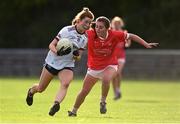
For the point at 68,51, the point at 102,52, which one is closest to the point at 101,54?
the point at 102,52

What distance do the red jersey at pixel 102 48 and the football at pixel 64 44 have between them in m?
0.52

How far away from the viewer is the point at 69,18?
39406 mm

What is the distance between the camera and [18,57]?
36.0 metres

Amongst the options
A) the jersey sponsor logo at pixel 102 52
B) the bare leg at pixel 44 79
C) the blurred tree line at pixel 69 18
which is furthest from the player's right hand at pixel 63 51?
the blurred tree line at pixel 69 18

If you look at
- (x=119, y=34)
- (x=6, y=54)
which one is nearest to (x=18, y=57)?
(x=6, y=54)

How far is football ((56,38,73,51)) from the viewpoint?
14227mm

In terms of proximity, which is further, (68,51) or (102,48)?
(102,48)

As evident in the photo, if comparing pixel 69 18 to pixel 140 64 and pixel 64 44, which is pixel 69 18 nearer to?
pixel 140 64

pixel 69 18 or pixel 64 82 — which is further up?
pixel 64 82

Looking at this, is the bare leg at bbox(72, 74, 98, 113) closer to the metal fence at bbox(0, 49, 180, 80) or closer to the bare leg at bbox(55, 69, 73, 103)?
the bare leg at bbox(55, 69, 73, 103)

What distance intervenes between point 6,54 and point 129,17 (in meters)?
6.55

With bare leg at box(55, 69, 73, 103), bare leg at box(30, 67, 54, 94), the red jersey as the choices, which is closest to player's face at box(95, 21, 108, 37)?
the red jersey

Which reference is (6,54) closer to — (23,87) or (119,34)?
(23,87)

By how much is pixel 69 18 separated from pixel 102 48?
80.6 feet
